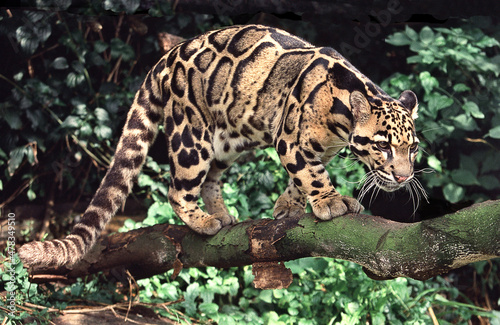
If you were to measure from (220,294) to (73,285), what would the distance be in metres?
1.44

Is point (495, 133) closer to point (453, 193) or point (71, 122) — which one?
point (453, 193)

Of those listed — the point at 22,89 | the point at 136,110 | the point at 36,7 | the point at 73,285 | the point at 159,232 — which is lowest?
the point at 73,285

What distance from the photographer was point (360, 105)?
360 centimetres

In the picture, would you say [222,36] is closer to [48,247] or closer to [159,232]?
[159,232]

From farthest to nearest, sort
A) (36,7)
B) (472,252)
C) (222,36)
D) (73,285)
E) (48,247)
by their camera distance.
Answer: (36,7) < (73,285) < (222,36) < (48,247) < (472,252)

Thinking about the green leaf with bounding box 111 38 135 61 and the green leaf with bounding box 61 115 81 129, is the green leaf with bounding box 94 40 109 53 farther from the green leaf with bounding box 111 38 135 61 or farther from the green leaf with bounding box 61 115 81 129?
the green leaf with bounding box 61 115 81 129

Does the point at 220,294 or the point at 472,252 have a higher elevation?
the point at 472,252

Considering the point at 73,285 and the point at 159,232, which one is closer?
the point at 159,232

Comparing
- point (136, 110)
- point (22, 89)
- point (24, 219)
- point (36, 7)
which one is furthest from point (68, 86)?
point (136, 110)

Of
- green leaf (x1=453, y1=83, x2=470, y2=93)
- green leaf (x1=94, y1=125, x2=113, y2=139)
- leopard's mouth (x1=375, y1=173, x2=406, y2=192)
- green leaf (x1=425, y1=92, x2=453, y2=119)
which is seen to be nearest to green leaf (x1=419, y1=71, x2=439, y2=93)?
green leaf (x1=425, y1=92, x2=453, y2=119)

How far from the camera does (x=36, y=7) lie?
6.44m

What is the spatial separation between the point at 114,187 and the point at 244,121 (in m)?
1.11

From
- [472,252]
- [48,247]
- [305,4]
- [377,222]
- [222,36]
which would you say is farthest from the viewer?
[305,4]

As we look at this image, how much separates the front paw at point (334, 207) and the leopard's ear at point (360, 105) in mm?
517
